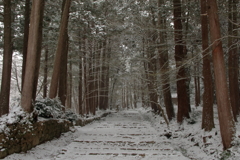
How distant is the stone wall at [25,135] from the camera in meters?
5.18

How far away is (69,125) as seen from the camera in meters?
10.8

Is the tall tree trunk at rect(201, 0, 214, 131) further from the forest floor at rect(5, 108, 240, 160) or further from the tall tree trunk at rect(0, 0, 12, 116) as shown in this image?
the tall tree trunk at rect(0, 0, 12, 116)

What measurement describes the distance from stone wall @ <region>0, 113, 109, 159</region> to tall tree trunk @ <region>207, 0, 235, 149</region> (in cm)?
525

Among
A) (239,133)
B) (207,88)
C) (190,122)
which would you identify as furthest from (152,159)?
(190,122)

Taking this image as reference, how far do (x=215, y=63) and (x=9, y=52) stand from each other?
9.21 metres

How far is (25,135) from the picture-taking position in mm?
6066

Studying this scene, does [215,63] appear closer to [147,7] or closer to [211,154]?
[211,154]

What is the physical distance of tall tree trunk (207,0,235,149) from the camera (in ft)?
20.6

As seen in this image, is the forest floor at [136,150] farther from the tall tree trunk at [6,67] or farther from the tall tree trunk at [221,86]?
the tall tree trunk at [6,67]

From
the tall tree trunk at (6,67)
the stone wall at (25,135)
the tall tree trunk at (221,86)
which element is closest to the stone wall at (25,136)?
the stone wall at (25,135)

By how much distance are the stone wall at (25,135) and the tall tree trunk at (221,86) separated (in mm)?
5251

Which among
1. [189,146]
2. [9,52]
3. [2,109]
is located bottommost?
[189,146]

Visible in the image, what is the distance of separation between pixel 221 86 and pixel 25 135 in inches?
214

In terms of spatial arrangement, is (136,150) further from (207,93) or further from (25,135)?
(207,93)
